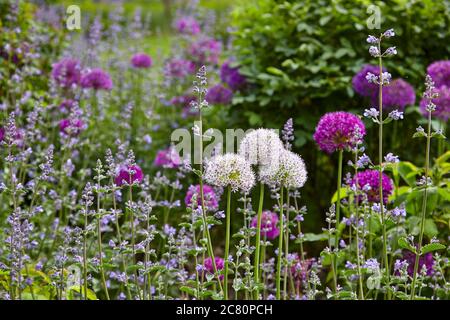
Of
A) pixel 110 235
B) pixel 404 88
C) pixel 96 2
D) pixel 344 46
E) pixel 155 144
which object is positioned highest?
pixel 96 2

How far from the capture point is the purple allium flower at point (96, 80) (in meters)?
4.39

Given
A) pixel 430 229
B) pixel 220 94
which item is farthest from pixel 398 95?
pixel 220 94

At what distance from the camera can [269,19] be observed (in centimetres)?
469

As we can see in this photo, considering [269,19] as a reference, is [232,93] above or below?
below

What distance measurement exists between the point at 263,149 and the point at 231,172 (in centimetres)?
14

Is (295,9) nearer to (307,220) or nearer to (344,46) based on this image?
(344,46)

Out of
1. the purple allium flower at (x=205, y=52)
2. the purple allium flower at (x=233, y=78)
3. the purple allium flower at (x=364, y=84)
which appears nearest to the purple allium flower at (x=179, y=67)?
the purple allium flower at (x=205, y=52)

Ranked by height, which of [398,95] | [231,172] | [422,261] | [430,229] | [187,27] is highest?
[187,27]

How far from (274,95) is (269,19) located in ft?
1.90

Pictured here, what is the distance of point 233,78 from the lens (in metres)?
4.62

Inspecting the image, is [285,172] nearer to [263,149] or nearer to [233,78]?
[263,149]
